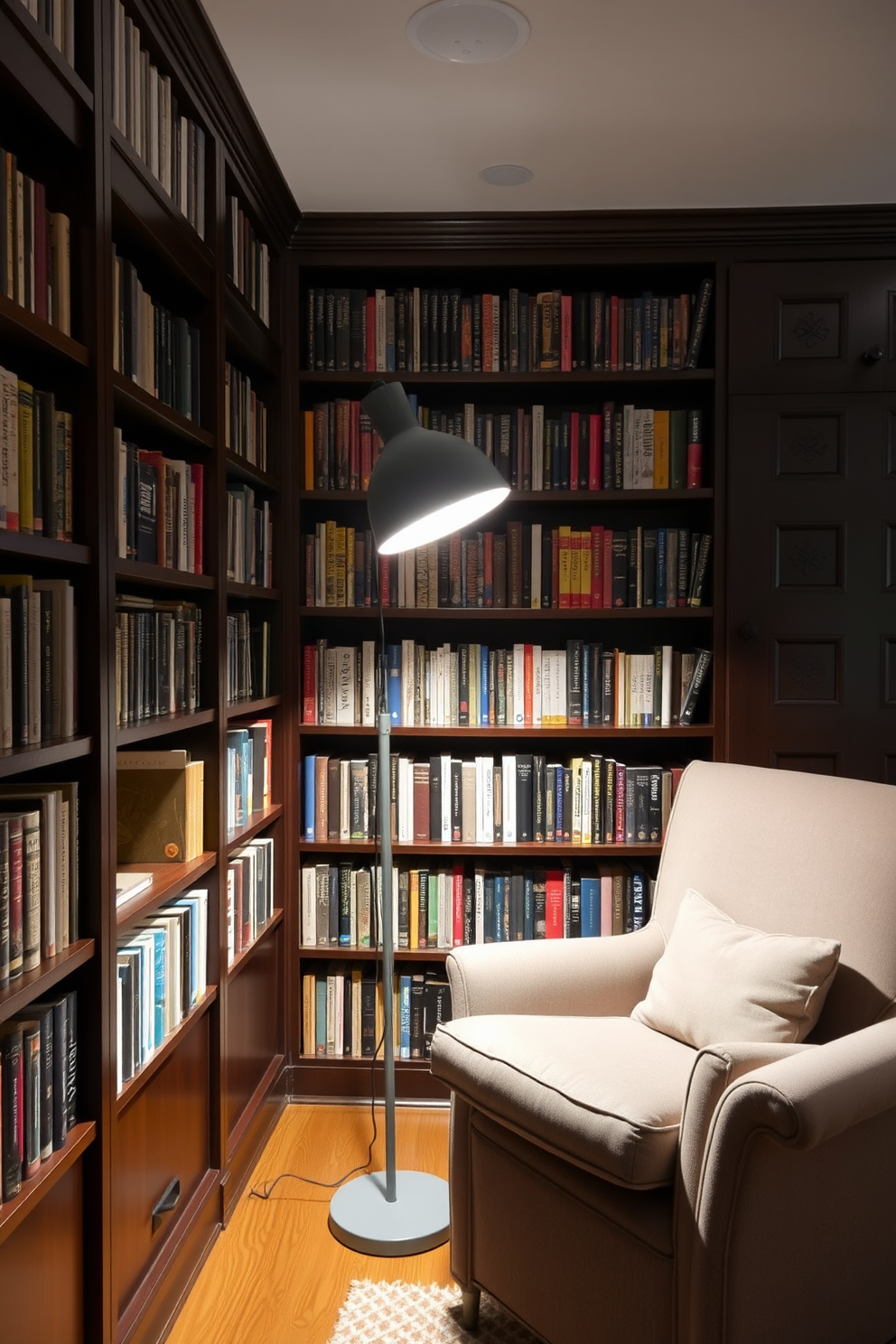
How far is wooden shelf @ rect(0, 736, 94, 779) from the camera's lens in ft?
3.99

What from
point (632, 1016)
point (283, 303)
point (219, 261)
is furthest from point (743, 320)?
point (632, 1016)

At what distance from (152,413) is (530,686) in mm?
1390

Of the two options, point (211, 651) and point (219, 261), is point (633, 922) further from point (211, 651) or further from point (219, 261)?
point (219, 261)

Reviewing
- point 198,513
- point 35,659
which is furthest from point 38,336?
point 198,513

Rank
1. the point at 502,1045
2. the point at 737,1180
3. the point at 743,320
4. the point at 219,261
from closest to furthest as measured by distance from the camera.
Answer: the point at 737,1180 → the point at 502,1045 → the point at 219,261 → the point at 743,320

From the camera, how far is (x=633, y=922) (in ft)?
9.09

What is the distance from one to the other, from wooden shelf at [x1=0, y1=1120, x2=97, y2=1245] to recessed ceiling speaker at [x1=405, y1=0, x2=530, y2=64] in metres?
1.96

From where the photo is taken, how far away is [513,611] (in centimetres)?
278

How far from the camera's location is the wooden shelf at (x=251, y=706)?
2266mm

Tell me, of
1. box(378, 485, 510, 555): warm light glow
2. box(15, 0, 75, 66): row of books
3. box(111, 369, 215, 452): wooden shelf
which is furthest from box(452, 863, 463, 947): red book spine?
box(15, 0, 75, 66): row of books

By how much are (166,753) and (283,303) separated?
1.46 metres

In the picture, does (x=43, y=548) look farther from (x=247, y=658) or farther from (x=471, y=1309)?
(x=471, y=1309)

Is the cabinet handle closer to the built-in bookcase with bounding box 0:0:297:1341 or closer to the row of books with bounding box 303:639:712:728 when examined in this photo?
the built-in bookcase with bounding box 0:0:297:1341

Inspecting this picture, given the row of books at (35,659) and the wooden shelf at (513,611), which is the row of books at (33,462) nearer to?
the row of books at (35,659)
